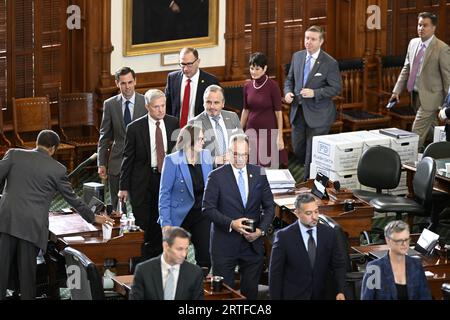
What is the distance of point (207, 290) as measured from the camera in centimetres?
888

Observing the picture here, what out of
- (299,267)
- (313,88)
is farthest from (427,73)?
(299,267)

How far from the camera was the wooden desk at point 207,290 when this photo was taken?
28.7 feet

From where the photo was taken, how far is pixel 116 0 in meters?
14.3

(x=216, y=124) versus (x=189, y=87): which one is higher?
(x=189, y=87)

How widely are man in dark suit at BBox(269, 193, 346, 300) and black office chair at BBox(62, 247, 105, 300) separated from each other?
1203 mm

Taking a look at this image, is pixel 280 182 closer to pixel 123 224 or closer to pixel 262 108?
pixel 262 108

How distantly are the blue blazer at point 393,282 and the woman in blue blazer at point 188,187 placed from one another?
1874 millimetres

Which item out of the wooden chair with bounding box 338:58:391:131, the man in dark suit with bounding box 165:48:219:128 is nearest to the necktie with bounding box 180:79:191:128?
the man in dark suit with bounding box 165:48:219:128

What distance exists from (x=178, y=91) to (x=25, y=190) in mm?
2637

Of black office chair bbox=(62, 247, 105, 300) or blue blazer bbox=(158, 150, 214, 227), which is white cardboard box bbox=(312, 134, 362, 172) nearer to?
blue blazer bbox=(158, 150, 214, 227)

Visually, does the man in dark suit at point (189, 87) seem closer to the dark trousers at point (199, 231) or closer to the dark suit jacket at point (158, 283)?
the dark trousers at point (199, 231)

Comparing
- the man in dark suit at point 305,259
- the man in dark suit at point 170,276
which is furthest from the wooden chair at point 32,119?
the man in dark suit at point 170,276
